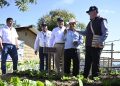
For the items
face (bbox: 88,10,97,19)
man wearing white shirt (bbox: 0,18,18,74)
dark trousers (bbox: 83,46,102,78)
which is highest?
face (bbox: 88,10,97,19)

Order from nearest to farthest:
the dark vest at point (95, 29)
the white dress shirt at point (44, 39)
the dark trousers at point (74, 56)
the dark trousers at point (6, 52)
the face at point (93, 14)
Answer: the face at point (93, 14), the dark vest at point (95, 29), the dark trousers at point (74, 56), the dark trousers at point (6, 52), the white dress shirt at point (44, 39)

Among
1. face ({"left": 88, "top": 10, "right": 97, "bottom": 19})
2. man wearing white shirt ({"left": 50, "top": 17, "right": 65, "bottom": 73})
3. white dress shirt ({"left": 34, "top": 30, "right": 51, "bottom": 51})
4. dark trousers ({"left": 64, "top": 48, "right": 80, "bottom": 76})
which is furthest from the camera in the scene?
white dress shirt ({"left": 34, "top": 30, "right": 51, "bottom": 51})

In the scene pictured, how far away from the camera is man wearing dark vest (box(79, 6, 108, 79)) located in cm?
989

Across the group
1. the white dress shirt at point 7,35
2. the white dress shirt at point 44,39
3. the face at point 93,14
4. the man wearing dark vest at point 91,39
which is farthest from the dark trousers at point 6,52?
the face at point 93,14

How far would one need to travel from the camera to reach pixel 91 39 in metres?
10.1

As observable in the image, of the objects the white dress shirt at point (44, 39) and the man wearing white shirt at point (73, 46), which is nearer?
the man wearing white shirt at point (73, 46)

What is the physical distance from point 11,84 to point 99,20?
4848 mm

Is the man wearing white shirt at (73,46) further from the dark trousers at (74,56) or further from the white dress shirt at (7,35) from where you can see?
the white dress shirt at (7,35)

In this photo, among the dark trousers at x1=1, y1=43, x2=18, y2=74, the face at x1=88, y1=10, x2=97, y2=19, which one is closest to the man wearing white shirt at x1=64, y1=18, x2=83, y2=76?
the face at x1=88, y1=10, x2=97, y2=19

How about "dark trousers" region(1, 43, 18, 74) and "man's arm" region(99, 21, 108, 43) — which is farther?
"dark trousers" region(1, 43, 18, 74)

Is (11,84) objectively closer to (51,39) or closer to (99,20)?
(99,20)

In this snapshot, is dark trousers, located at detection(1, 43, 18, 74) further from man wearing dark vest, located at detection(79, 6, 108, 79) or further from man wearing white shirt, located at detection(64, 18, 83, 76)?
man wearing dark vest, located at detection(79, 6, 108, 79)

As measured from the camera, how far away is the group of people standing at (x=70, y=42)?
32.7 ft

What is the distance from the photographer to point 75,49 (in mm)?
11070
